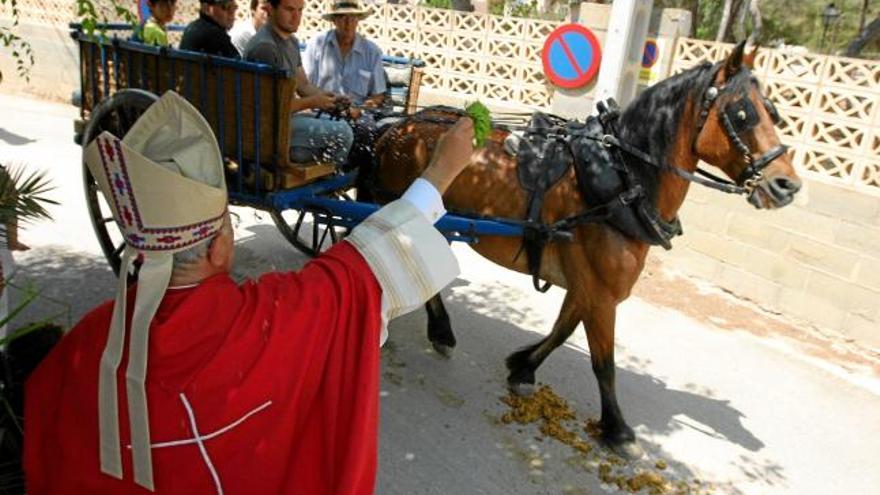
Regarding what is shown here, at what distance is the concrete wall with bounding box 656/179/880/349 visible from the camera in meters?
5.18

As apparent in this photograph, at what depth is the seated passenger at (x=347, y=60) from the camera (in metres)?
4.58

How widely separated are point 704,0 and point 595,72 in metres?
20.0

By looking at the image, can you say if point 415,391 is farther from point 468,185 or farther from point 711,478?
point 711,478

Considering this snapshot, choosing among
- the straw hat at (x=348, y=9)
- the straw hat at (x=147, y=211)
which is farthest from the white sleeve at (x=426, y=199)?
the straw hat at (x=348, y=9)

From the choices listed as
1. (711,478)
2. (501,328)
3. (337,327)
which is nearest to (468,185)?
(501,328)

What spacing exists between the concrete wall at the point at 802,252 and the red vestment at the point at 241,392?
A: 17.1 feet

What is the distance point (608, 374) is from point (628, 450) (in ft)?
1.40

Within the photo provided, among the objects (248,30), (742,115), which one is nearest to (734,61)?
(742,115)

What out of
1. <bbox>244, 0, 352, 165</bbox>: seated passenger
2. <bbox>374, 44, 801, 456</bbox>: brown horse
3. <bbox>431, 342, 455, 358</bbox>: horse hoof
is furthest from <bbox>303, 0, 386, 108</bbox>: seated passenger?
<bbox>431, 342, 455, 358</bbox>: horse hoof

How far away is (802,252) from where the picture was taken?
5.54m

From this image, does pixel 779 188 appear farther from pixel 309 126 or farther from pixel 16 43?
pixel 16 43

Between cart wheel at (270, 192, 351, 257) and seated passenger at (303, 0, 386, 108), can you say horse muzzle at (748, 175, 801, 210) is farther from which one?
seated passenger at (303, 0, 386, 108)

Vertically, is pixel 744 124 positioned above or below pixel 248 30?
below

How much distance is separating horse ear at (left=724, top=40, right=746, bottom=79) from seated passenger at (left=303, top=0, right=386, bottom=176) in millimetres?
2331
